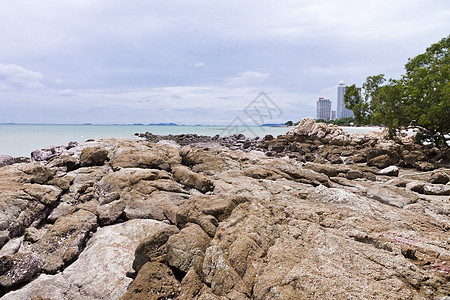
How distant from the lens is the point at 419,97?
83.0 feet

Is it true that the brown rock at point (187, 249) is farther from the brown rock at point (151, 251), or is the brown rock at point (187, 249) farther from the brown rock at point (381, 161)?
the brown rock at point (381, 161)

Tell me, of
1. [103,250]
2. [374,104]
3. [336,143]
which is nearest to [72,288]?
[103,250]

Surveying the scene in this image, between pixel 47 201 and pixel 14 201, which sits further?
pixel 47 201

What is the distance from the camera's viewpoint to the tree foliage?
23.3 metres

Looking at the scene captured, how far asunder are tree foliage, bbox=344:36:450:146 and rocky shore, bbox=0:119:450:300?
→ 670 inches

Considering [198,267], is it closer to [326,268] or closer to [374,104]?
[326,268]

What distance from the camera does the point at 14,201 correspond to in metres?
7.58

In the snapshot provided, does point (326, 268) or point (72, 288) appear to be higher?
point (326, 268)

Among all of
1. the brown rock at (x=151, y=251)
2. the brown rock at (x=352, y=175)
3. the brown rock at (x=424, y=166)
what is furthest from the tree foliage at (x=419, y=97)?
the brown rock at (x=151, y=251)

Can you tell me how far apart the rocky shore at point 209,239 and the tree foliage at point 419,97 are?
1702cm

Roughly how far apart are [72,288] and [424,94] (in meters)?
31.3

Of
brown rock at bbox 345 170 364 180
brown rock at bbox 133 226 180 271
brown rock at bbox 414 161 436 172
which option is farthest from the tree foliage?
brown rock at bbox 133 226 180 271

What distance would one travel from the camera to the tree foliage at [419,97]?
23.3m

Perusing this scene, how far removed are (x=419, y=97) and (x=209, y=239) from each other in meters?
28.7
